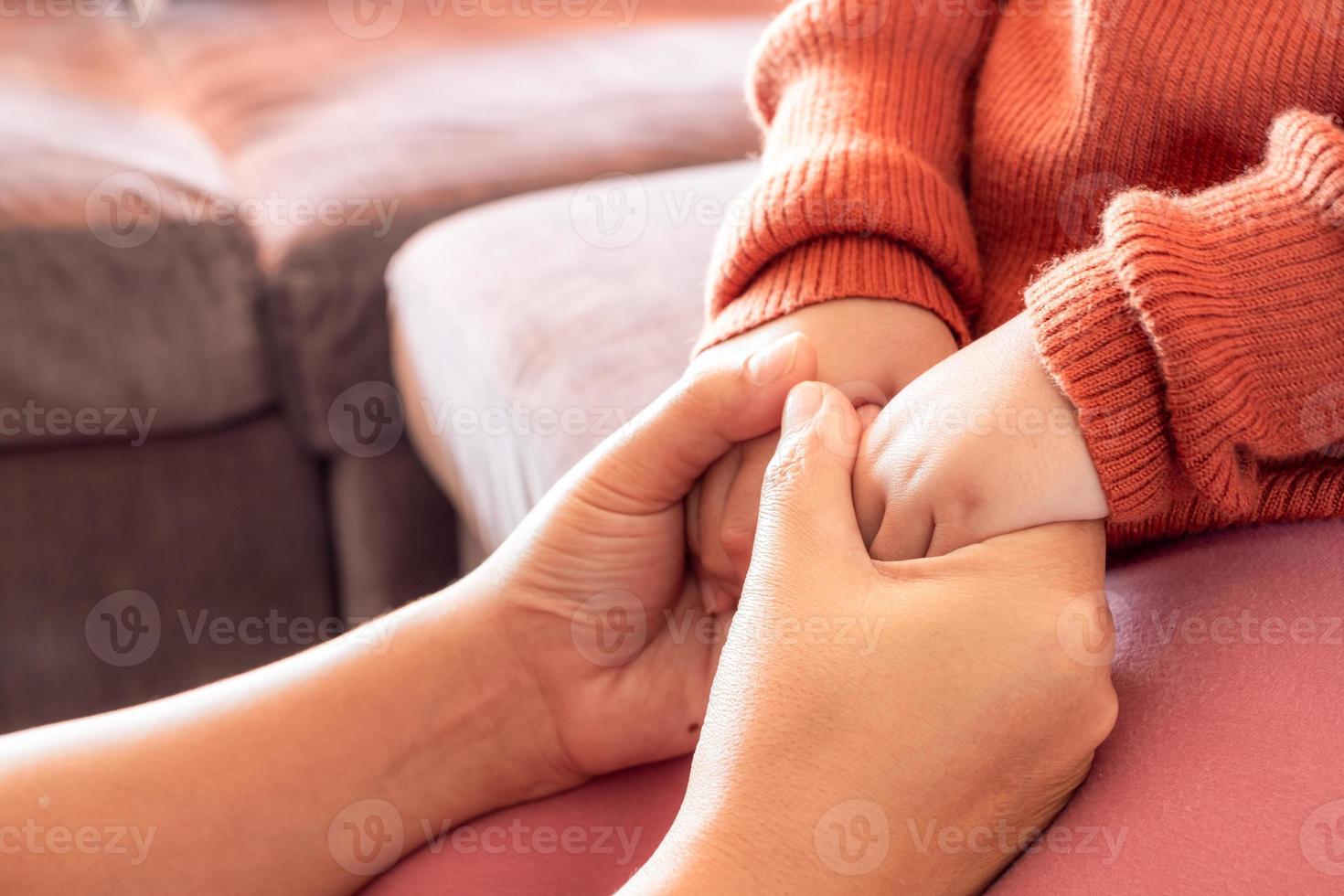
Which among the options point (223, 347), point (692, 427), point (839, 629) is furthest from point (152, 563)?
point (839, 629)

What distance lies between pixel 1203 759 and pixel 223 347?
2.87 ft

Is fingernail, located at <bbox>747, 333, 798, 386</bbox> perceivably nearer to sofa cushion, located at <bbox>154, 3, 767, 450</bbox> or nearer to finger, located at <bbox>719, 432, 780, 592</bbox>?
finger, located at <bbox>719, 432, 780, 592</bbox>

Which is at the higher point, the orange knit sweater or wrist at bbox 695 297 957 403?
the orange knit sweater

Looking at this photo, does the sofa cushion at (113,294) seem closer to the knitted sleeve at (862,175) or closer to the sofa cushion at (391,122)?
the sofa cushion at (391,122)

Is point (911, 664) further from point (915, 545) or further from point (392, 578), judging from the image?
point (392, 578)

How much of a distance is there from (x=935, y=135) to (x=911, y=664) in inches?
13.3

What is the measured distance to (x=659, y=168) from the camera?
3.61 ft

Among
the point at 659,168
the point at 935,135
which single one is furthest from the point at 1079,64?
the point at 659,168

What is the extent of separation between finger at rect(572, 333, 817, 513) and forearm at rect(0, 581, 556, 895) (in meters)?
0.08

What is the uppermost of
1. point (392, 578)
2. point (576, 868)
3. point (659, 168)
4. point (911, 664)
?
point (659, 168)

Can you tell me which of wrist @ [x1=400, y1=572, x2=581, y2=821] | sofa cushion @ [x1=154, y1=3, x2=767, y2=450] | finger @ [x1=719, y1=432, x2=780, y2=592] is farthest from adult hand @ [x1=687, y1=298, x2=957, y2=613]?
sofa cushion @ [x1=154, y1=3, x2=767, y2=450]

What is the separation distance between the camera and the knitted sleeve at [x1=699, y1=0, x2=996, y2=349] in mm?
533

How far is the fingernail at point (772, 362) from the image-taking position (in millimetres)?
480

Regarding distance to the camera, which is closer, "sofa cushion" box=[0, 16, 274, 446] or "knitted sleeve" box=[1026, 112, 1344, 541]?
"knitted sleeve" box=[1026, 112, 1344, 541]
